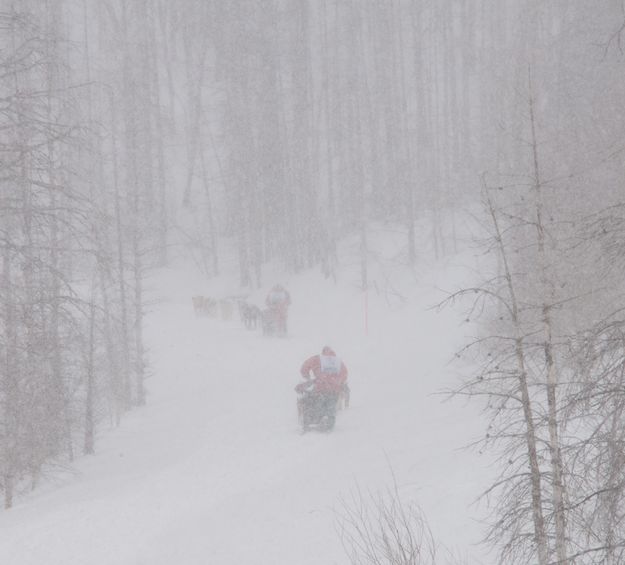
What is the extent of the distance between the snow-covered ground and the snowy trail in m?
0.03

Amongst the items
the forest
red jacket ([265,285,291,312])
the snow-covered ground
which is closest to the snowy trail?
the snow-covered ground

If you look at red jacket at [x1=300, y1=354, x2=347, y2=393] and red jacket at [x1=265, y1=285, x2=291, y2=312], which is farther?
red jacket at [x1=265, y1=285, x2=291, y2=312]

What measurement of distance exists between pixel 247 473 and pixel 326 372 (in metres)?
3.29

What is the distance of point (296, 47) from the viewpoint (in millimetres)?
34844

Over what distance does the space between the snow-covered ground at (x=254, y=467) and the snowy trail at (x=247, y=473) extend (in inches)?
1.2

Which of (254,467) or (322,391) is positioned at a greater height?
(322,391)

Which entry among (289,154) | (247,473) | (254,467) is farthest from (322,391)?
(289,154)

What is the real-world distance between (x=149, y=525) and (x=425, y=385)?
31.0 feet

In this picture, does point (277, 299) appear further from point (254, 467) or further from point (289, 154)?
point (254, 467)

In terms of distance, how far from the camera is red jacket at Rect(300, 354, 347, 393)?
13961 millimetres

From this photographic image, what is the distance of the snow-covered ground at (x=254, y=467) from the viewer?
880 centimetres

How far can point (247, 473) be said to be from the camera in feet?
38.3

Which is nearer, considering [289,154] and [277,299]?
[277,299]

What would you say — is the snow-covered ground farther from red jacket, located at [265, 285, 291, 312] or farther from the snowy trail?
red jacket, located at [265, 285, 291, 312]
